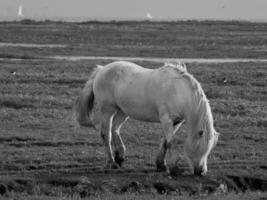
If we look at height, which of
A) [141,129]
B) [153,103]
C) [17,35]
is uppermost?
[153,103]

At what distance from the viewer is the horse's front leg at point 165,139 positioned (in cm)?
1348

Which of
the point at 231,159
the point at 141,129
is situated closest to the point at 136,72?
the point at 231,159

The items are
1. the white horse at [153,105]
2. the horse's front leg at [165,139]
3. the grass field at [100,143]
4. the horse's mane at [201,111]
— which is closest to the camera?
the grass field at [100,143]

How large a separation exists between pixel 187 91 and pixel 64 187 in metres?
2.36

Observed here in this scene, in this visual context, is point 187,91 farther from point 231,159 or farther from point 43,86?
point 43,86

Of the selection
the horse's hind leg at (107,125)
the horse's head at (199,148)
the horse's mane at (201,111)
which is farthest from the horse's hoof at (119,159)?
the horse's mane at (201,111)

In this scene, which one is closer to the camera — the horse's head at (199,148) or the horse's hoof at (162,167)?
the horse's head at (199,148)

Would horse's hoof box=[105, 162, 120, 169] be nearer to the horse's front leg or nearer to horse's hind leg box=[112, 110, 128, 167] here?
horse's hind leg box=[112, 110, 128, 167]

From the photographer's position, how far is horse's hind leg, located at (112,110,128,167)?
1421 cm

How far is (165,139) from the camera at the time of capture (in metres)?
13.6

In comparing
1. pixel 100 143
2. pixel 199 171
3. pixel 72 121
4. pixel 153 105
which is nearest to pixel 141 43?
pixel 72 121

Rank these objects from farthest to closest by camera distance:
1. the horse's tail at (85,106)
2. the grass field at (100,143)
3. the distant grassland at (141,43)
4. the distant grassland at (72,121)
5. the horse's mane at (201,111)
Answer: the distant grassland at (141,43) < the distant grassland at (72,121) < the horse's tail at (85,106) < the horse's mane at (201,111) < the grass field at (100,143)

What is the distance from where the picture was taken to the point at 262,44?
48438 millimetres

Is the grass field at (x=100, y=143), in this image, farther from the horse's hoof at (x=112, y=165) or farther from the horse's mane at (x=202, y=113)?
the horse's mane at (x=202, y=113)
